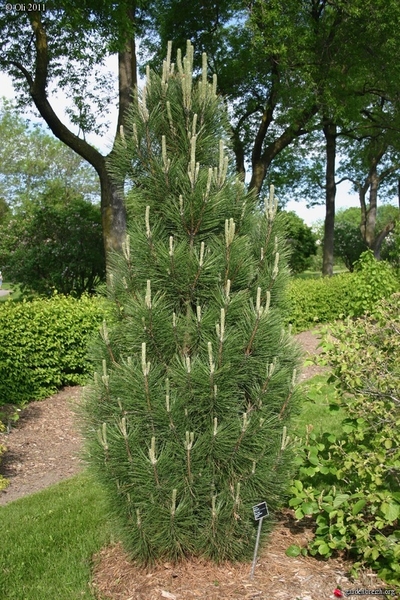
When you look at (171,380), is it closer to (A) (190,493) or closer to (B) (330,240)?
(A) (190,493)

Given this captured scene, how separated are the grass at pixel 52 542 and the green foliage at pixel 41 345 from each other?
3201 millimetres

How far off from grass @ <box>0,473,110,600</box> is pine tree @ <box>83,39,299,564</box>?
1.90 feet

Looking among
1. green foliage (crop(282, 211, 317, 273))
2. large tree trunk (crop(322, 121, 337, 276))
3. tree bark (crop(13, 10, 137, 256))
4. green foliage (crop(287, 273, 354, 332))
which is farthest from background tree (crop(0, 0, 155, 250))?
green foliage (crop(282, 211, 317, 273))

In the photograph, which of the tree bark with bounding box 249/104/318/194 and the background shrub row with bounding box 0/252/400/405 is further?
the tree bark with bounding box 249/104/318/194

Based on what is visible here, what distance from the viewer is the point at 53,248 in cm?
1559

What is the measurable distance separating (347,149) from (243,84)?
56.1 feet

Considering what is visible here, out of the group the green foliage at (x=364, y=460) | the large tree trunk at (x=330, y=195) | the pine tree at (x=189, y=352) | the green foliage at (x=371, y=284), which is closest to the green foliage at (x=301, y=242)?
the large tree trunk at (x=330, y=195)

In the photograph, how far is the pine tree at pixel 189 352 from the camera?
316cm

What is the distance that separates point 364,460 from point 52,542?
2.47 metres

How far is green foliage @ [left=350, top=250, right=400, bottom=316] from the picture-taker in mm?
12633

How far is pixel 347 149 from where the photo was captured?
33.8m

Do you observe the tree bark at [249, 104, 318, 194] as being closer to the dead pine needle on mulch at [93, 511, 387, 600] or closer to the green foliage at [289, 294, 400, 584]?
the green foliage at [289, 294, 400, 584]

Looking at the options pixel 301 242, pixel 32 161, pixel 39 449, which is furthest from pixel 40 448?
pixel 32 161

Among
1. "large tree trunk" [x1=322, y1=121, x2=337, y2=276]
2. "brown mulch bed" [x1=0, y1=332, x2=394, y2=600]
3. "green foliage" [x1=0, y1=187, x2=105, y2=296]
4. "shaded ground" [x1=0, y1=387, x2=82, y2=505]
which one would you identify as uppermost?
"large tree trunk" [x1=322, y1=121, x2=337, y2=276]
